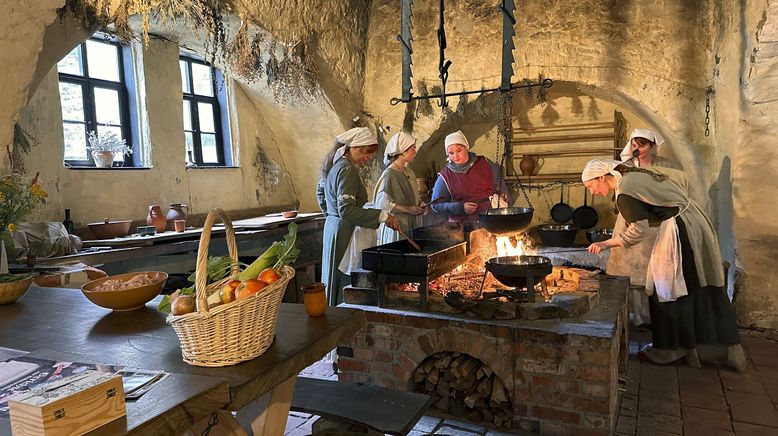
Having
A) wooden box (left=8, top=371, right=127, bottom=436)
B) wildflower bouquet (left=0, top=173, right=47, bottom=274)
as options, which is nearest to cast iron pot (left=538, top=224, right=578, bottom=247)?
wildflower bouquet (left=0, top=173, right=47, bottom=274)

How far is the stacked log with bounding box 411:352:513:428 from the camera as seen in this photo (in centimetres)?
292

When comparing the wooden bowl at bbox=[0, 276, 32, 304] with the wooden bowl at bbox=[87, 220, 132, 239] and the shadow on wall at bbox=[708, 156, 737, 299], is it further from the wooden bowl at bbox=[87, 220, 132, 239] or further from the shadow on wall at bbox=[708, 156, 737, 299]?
the shadow on wall at bbox=[708, 156, 737, 299]

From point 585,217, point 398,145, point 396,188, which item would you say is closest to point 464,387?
point 396,188

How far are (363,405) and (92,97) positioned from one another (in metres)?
4.92

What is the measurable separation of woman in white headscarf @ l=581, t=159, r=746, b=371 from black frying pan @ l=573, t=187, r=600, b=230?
3146mm

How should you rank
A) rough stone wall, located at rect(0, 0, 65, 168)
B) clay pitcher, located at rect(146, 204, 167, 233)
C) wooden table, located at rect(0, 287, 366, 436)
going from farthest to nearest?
clay pitcher, located at rect(146, 204, 167, 233)
rough stone wall, located at rect(0, 0, 65, 168)
wooden table, located at rect(0, 287, 366, 436)

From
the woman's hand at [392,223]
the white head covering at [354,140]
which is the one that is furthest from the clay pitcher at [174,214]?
the woman's hand at [392,223]

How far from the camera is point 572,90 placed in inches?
246

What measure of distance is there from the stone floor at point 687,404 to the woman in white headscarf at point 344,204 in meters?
0.80

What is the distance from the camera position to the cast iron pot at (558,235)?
6.03m

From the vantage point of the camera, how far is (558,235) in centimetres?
605

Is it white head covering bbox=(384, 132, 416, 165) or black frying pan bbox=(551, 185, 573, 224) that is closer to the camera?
white head covering bbox=(384, 132, 416, 165)

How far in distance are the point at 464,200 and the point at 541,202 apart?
2.91 meters

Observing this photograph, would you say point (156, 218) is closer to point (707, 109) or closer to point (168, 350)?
point (168, 350)
